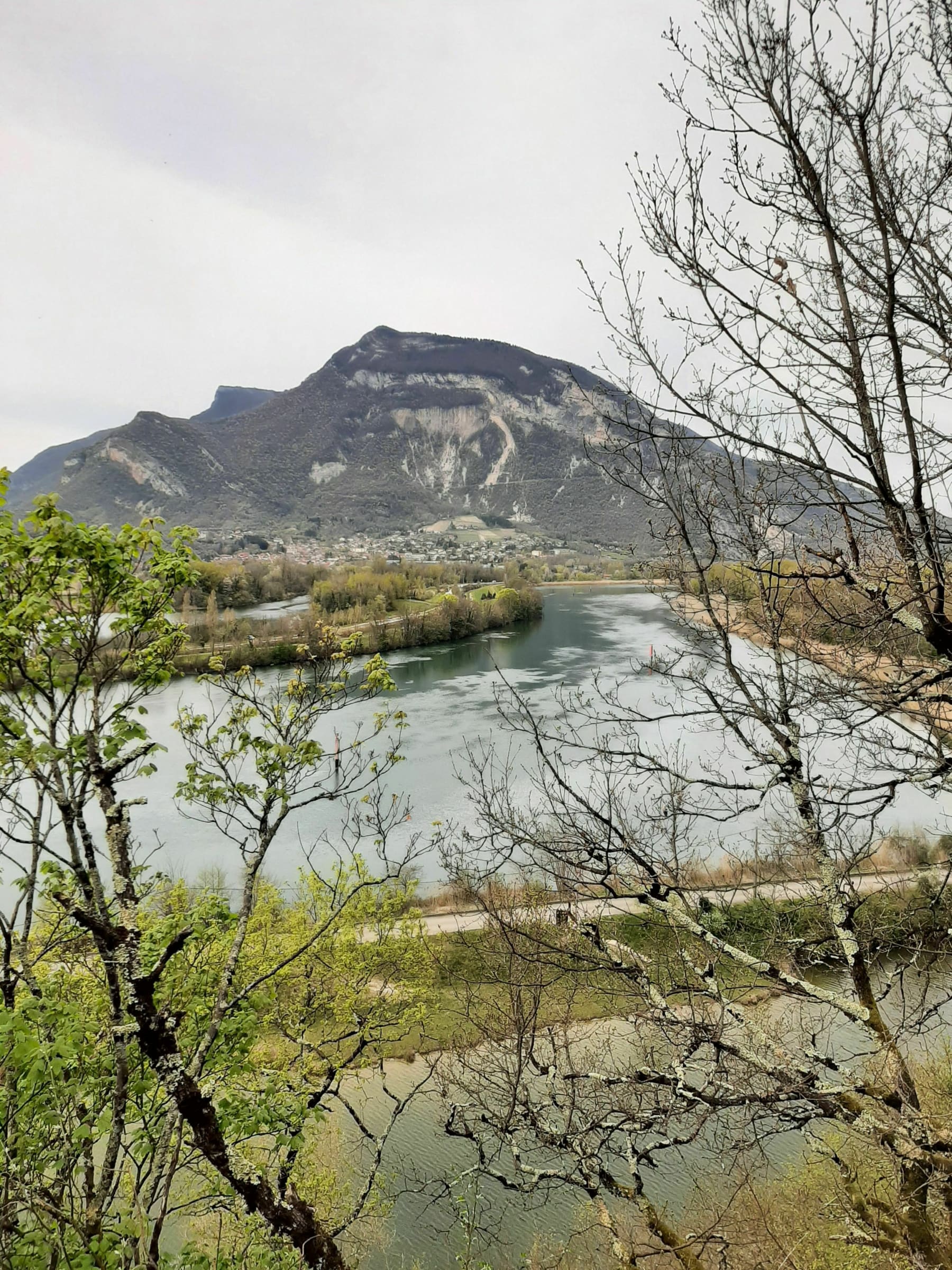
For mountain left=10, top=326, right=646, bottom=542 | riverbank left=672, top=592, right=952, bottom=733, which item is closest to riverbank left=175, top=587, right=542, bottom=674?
riverbank left=672, top=592, right=952, bottom=733

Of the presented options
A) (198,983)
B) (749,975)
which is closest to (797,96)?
(198,983)

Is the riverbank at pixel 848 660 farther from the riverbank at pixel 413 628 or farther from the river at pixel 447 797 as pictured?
the riverbank at pixel 413 628

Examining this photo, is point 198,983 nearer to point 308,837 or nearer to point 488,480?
point 308,837

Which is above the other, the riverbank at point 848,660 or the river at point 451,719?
the riverbank at point 848,660

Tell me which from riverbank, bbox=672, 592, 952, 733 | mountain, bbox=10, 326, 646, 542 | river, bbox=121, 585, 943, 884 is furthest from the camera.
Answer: mountain, bbox=10, 326, 646, 542

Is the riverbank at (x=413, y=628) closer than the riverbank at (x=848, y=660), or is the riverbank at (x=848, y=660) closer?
the riverbank at (x=848, y=660)

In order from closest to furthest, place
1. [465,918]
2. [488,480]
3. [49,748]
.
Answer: [49,748] → [465,918] → [488,480]

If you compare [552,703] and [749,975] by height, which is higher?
[552,703]

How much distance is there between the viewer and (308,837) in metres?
17.9

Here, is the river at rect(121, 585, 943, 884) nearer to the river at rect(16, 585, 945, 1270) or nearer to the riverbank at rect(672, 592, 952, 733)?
the river at rect(16, 585, 945, 1270)

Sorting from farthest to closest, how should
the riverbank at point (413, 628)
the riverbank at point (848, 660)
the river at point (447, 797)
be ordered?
the riverbank at point (413, 628), the river at point (447, 797), the riverbank at point (848, 660)

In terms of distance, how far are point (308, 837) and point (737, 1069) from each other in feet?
51.1

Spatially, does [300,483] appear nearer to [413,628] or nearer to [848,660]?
[413,628]

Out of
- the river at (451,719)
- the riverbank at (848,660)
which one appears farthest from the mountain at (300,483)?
the riverbank at (848,660)
